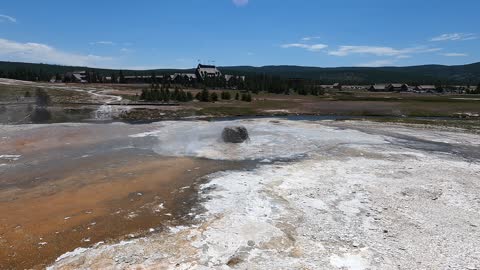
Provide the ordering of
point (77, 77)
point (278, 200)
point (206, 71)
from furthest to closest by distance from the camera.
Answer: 1. point (206, 71)
2. point (77, 77)
3. point (278, 200)

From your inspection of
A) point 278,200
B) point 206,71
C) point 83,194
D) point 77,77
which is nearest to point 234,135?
point 278,200

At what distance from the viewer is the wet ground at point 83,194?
38.8 feet

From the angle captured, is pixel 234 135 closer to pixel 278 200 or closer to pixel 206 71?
pixel 278 200

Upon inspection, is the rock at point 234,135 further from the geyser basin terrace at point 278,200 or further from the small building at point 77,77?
the small building at point 77,77

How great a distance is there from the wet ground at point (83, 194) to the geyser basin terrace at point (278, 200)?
0.35 ft

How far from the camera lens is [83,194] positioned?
1614 cm

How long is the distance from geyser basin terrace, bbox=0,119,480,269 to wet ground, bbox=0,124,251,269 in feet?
0.35

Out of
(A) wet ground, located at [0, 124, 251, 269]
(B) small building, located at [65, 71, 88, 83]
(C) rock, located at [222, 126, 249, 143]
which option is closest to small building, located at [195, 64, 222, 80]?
(B) small building, located at [65, 71, 88, 83]

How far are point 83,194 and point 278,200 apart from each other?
8293 millimetres

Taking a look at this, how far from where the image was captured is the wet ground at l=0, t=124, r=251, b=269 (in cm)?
1181

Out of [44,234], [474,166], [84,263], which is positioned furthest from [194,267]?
[474,166]

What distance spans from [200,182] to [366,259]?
30.3ft

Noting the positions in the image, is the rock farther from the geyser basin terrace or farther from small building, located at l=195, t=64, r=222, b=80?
small building, located at l=195, t=64, r=222, b=80

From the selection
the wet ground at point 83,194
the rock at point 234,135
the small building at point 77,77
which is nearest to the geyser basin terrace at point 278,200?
the wet ground at point 83,194
